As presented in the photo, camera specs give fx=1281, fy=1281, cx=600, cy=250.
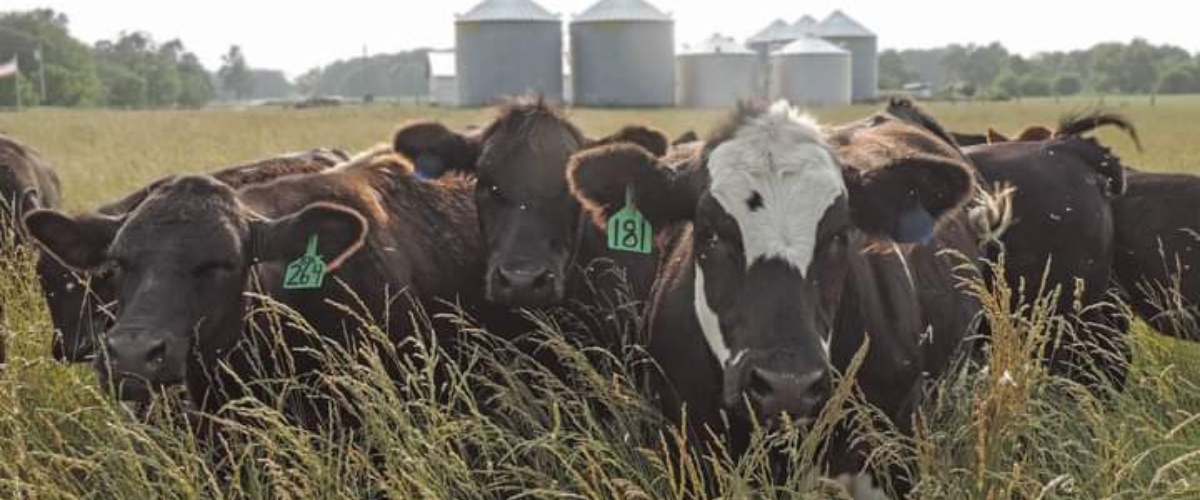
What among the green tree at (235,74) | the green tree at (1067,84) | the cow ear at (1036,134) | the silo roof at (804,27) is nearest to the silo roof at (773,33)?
the silo roof at (804,27)

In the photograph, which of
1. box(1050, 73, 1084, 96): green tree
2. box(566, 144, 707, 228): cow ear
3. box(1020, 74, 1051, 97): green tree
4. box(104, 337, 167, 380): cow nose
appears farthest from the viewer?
box(1020, 74, 1051, 97): green tree

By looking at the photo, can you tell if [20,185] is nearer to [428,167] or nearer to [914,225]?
[428,167]

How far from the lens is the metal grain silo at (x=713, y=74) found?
61.2 meters

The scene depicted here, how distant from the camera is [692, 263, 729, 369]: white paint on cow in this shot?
4.06 meters

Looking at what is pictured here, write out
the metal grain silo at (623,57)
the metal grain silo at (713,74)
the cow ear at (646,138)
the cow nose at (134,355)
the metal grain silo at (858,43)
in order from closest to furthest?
the cow nose at (134,355)
the cow ear at (646,138)
the metal grain silo at (623,57)
the metal grain silo at (713,74)
the metal grain silo at (858,43)

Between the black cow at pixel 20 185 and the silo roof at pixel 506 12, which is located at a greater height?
the silo roof at pixel 506 12

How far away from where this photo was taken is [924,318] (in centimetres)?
491

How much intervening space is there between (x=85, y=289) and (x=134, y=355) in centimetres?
148

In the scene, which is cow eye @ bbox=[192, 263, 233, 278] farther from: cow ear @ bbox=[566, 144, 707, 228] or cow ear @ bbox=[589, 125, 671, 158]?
cow ear @ bbox=[589, 125, 671, 158]

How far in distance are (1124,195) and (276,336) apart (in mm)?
5396

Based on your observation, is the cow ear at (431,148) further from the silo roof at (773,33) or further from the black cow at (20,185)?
Answer: the silo roof at (773,33)

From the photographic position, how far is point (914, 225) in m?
4.33

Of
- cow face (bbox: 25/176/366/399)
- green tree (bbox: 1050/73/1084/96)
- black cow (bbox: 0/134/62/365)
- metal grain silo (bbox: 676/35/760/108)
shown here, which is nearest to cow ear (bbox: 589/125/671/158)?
cow face (bbox: 25/176/366/399)

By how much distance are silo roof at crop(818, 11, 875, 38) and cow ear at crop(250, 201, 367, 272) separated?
7082 cm
